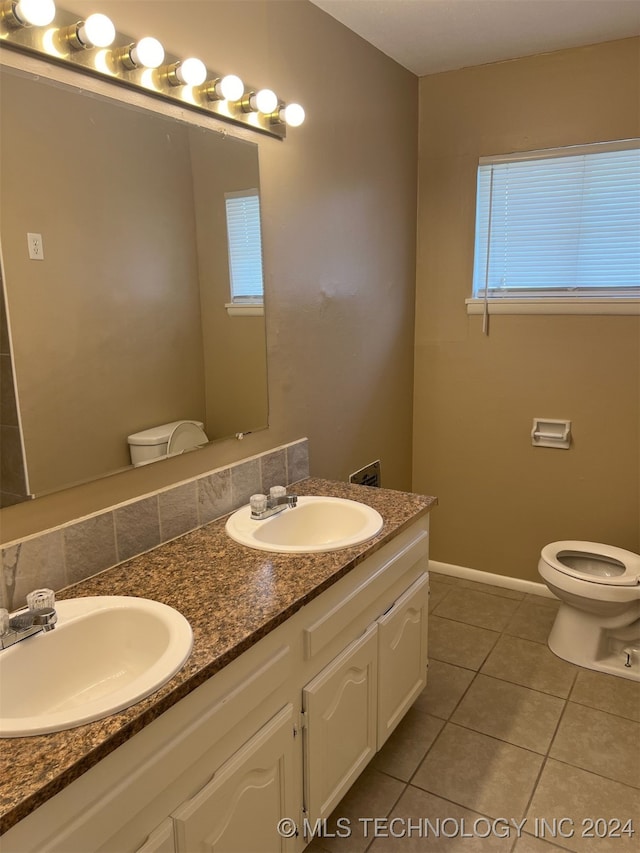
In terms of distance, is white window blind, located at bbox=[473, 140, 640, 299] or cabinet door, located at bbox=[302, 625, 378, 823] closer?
cabinet door, located at bbox=[302, 625, 378, 823]

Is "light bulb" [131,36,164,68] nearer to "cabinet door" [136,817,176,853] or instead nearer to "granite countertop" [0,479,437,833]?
"granite countertop" [0,479,437,833]

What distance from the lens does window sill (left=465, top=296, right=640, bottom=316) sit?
2.62 metres

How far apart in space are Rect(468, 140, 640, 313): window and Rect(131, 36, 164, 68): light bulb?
1766 millimetres

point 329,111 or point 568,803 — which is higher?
point 329,111

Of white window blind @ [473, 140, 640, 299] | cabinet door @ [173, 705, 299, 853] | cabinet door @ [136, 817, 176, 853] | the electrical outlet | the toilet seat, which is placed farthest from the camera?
white window blind @ [473, 140, 640, 299]

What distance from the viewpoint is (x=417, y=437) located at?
127 inches

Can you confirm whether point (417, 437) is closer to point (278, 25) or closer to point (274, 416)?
point (274, 416)

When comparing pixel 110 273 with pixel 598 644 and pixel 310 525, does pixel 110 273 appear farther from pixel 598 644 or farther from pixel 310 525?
pixel 598 644

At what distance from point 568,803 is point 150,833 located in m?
1.33

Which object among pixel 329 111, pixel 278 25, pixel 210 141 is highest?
pixel 278 25

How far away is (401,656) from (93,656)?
3.34 ft

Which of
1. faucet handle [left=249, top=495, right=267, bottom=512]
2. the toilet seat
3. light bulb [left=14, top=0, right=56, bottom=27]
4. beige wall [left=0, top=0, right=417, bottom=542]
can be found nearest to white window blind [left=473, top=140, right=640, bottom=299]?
beige wall [left=0, top=0, right=417, bottom=542]

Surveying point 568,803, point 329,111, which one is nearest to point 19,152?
point 329,111

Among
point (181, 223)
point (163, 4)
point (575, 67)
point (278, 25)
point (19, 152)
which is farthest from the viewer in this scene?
point (575, 67)
